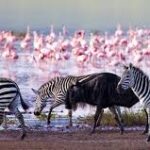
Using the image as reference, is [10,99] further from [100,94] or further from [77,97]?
[100,94]

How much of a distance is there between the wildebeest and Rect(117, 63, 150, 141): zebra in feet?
2.28

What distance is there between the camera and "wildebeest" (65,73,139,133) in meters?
13.4

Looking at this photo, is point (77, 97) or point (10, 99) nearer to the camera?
point (10, 99)

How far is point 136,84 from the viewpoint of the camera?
12609mm

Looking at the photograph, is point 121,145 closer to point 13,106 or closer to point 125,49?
point 13,106

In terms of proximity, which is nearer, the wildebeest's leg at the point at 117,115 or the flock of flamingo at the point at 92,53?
the wildebeest's leg at the point at 117,115

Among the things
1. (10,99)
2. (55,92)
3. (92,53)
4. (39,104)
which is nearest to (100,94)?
(10,99)

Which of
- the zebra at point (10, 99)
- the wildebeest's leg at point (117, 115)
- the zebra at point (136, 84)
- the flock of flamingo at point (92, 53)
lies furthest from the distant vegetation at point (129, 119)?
the flock of flamingo at point (92, 53)

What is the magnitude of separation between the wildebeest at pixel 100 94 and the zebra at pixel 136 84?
0.69 m

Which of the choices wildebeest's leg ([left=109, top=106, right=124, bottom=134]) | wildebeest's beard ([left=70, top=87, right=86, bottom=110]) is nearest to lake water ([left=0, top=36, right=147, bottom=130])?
wildebeest's beard ([left=70, top=87, right=86, bottom=110])

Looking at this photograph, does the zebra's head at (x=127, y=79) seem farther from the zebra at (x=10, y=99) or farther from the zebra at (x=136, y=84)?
the zebra at (x=10, y=99)

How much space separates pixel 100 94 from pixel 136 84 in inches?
39.8

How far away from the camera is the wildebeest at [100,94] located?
43.9 feet

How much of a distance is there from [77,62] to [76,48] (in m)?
1.72
